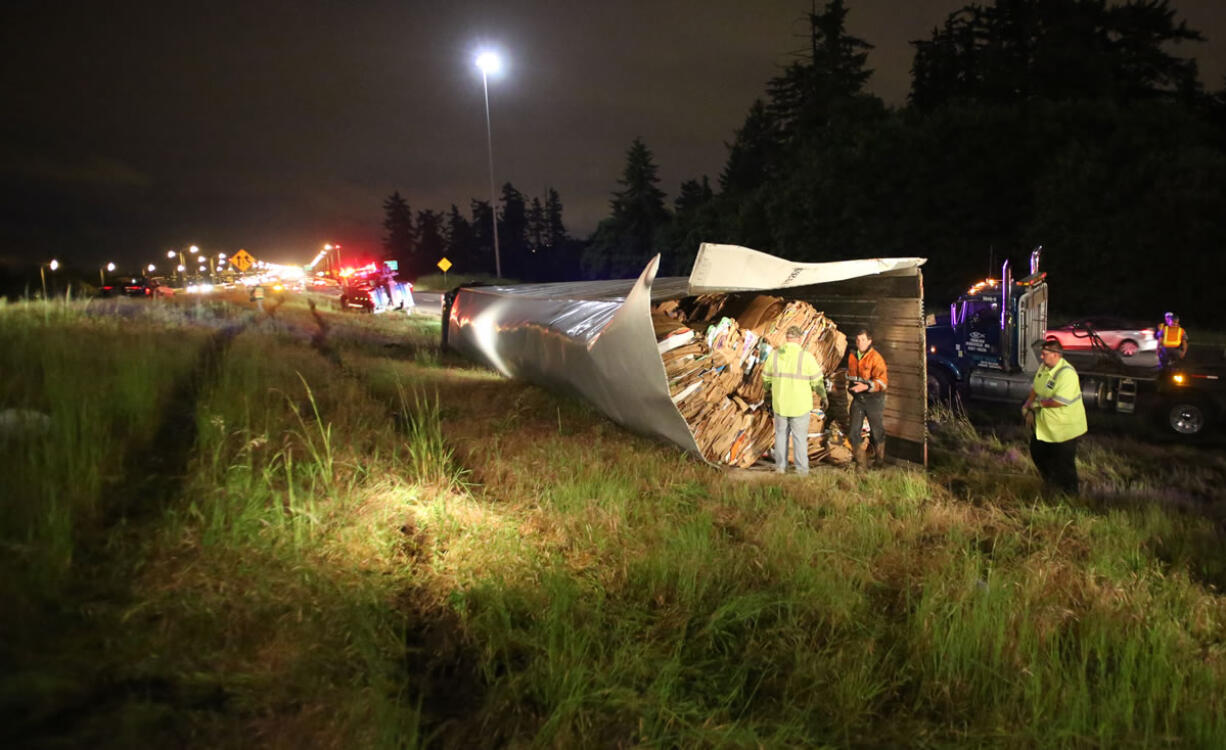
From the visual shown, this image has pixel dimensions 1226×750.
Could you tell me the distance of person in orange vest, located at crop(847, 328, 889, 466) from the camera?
24.3 ft

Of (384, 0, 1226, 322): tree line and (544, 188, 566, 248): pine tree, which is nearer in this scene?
(384, 0, 1226, 322): tree line

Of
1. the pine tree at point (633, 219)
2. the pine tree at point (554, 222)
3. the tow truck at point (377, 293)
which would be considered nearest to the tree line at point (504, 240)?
the pine tree at point (554, 222)

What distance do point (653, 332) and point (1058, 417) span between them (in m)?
3.77

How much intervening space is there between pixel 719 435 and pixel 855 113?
33.7 m

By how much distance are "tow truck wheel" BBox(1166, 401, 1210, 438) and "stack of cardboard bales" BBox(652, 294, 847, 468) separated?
4.56 metres

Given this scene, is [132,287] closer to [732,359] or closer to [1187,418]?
[732,359]

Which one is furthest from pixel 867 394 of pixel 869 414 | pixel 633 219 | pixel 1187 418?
pixel 633 219

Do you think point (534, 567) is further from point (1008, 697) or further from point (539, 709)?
point (1008, 697)

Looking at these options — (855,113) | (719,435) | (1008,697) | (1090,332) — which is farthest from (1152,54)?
(1008,697)

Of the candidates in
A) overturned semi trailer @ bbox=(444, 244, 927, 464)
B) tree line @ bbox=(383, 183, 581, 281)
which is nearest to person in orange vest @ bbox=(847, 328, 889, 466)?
overturned semi trailer @ bbox=(444, 244, 927, 464)

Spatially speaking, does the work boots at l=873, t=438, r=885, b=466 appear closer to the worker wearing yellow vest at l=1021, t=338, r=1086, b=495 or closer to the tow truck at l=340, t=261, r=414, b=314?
the worker wearing yellow vest at l=1021, t=338, r=1086, b=495

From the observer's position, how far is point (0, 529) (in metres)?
3.43

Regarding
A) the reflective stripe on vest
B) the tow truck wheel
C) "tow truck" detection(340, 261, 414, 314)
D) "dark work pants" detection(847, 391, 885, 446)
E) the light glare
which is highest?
the light glare

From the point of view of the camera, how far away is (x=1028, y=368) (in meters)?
10.7
